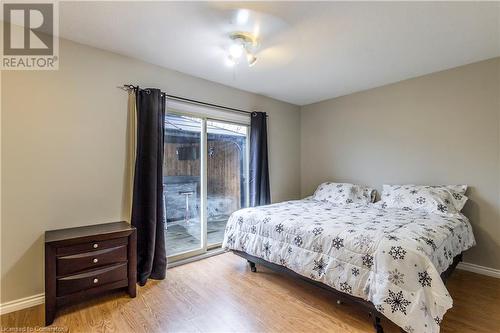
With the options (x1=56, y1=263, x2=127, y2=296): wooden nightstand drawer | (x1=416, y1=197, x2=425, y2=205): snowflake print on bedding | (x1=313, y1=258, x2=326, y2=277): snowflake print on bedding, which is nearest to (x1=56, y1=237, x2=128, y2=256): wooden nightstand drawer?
(x1=56, y1=263, x2=127, y2=296): wooden nightstand drawer

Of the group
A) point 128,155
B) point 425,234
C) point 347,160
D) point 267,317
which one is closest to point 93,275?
point 128,155

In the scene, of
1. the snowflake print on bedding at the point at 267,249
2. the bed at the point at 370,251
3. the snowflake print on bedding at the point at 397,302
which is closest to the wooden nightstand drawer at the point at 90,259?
the bed at the point at 370,251

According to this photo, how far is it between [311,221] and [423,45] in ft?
6.60

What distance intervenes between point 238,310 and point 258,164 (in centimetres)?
211

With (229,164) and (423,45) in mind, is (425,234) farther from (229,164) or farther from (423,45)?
(229,164)

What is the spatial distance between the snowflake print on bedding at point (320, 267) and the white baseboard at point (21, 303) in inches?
93.4

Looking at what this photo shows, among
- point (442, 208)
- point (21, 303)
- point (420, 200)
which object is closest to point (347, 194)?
point (420, 200)

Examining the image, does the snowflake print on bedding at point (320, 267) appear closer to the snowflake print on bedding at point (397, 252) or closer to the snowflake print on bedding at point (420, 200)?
the snowflake print on bedding at point (397, 252)

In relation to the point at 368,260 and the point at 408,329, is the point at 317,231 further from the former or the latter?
the point at 408,329

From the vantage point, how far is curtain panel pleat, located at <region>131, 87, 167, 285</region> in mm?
2523

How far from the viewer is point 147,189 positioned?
255 centimetres

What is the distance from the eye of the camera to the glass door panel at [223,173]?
11.2 ft

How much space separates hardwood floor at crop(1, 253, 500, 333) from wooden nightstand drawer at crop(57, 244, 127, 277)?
0.36m

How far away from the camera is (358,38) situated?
2.20 m
